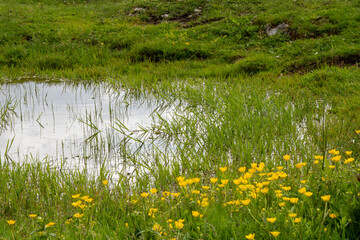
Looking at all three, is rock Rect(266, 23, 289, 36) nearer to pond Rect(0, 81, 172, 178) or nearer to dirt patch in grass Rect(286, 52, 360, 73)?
dirt patch in grass Rect(286, 52, 360, 73)

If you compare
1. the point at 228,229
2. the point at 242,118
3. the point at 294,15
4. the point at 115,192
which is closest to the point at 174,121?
the point at 242,118

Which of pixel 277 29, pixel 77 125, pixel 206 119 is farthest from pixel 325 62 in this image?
pixel 77 125

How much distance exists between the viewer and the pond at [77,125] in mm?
4535

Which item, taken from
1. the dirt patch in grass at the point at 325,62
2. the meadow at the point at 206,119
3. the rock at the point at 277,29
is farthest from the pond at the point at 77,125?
the rock at the point at 277,29

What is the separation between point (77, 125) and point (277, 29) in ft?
24.4

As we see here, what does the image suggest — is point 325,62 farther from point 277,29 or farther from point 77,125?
point 77,125

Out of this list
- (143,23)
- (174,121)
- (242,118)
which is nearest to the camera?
(242,118)

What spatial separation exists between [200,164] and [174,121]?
4.96 ft

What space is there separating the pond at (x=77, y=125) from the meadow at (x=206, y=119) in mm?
100

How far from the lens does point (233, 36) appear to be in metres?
11.3

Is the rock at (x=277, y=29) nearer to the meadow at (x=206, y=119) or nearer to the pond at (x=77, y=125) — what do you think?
the meadow at (x=206, y=119)

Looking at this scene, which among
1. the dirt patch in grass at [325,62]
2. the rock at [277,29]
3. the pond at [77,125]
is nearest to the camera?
the pond at [77,125]

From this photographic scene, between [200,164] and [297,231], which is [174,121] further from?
[297,231]

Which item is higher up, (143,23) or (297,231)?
(143,23)
